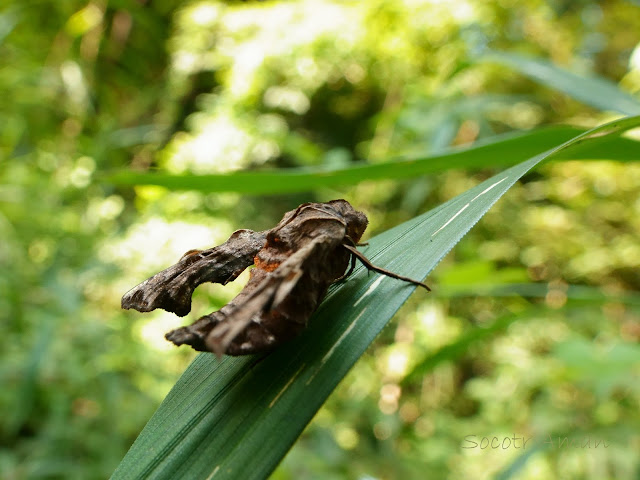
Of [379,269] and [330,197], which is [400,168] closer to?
[379,269]

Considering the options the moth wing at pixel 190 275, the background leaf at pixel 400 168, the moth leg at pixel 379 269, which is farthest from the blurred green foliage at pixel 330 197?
the moth leg at pixel 379 269

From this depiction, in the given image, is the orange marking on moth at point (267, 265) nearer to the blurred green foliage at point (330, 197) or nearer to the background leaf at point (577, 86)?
the blurred green foliage at point (330, 197)

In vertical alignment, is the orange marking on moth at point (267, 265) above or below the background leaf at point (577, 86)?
above

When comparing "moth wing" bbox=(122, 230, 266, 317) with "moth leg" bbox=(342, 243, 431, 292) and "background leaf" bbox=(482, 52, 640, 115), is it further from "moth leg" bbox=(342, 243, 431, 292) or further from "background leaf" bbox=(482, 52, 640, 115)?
"background leaf" bbox=(482, 52, 640, 115)

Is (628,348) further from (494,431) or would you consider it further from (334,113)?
(334,113)

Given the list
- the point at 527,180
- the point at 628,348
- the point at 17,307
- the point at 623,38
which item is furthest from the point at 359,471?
the point at 623,38

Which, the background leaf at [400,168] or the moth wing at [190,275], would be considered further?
the background leaf at [400,168]

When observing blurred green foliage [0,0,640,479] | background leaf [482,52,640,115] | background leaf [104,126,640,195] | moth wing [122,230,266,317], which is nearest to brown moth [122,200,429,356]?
moth wing [122,230,266,317]

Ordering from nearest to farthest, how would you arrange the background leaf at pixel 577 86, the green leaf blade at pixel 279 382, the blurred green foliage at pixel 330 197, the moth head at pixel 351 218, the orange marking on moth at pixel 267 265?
the green leaf blade at pixel 279 382
the orange marking on moth at pixel 267 265
the moth head at pixel 351 218
the background leaf at pixel 577 86
the blurred green foliage at pixel 330 197
